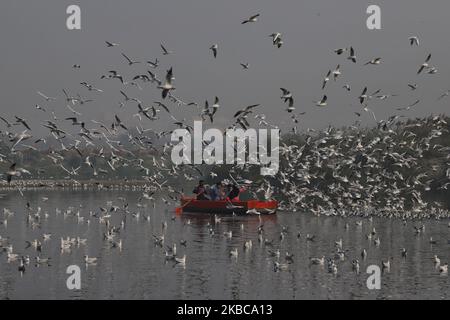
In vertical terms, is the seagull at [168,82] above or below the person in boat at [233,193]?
above

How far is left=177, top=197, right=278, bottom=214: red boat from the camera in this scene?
3209 inches

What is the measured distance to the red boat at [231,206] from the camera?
267 feet

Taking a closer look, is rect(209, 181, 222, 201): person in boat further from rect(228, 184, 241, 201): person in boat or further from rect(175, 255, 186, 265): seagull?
rect(175, 255, 186, 265): seagull

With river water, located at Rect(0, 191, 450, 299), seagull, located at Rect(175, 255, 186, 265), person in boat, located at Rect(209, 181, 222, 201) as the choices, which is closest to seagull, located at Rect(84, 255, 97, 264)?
river water, located at Rect(0, 191, 450, 299)

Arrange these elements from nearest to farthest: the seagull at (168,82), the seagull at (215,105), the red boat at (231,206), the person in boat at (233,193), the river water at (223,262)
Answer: the seagull at (168,82) → the river water at (223,262) → the seagull at (215,105) → the red boat at (231,206) → the person in boat at (233,193)

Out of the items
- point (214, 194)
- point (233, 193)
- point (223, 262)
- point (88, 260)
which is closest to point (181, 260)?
point (223, 262)

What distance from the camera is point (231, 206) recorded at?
81.7 metres

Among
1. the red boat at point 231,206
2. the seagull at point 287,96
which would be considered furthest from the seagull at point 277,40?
the red boat at point 231,206

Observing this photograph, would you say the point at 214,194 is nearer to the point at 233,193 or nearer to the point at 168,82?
the point at 233,193

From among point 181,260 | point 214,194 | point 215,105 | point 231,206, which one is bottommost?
point 181,260

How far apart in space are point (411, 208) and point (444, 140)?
13035mm

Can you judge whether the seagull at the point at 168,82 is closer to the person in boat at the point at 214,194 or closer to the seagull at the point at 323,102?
the seagull at the point at 323,102

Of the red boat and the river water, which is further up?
the red boat
